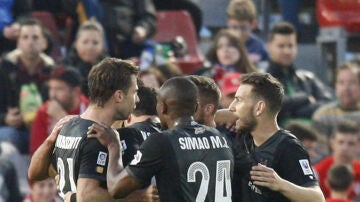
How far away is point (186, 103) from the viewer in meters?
7.41

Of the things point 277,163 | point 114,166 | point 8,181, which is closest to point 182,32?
point 8,181

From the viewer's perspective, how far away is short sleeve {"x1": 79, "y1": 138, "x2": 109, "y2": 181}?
748 centimetres

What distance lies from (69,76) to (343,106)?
2.70 meters

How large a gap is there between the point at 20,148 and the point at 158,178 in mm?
4537

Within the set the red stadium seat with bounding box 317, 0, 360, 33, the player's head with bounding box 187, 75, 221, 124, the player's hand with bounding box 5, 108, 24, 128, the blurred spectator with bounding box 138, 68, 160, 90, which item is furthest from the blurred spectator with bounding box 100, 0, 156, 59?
the player's head with bounding box 187, 75, 221, 124

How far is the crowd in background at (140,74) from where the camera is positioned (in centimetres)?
1154

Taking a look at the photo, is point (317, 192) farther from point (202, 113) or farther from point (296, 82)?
point (296, 82)

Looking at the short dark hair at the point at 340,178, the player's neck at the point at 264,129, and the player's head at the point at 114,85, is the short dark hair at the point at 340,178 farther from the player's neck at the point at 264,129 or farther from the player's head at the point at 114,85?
the player's head at the point at 114,85

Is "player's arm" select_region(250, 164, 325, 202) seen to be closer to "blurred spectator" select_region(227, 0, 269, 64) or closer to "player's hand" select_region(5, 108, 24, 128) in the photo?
"player's hand" select_region(5, 108, 24, 128)

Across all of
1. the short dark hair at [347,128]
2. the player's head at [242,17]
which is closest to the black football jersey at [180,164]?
the short dark hair at [347,128]

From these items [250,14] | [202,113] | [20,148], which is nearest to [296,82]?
[250,14]

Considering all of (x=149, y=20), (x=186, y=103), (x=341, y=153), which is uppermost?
(x=186, y=103)

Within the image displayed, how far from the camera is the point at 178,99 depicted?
7.39 m

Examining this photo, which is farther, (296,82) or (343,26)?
(343,26)
